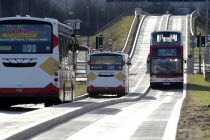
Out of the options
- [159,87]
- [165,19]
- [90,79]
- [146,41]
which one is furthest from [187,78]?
[165,19]

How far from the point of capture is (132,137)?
43.0ft

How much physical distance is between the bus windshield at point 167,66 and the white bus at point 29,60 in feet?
93.2

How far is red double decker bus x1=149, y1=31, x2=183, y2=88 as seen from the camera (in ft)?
166

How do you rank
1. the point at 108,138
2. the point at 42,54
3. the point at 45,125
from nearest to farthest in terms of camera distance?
the point at 108,138, the point at 45,125, the point at 42,54

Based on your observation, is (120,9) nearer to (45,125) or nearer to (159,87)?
(159,87)

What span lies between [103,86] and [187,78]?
22602 millimetres

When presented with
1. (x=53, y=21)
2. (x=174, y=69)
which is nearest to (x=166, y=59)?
(x=174, y=69)

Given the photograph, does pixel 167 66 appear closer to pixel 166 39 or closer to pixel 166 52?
pixel 166 52

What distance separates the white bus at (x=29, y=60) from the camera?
76.4ft

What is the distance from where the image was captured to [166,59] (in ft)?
168

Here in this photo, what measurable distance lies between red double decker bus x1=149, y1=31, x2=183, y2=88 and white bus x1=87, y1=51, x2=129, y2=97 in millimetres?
10152

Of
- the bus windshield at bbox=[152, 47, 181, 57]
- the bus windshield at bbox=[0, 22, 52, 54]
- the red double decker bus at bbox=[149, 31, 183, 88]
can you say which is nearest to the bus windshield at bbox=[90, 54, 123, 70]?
the red double decker bus at bbox=[149, 31, 183, 88]

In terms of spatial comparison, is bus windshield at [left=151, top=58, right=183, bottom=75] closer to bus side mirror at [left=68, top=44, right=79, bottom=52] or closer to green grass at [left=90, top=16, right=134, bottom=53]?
bus side mirror at [left=68, top=44, right=79, bottom=52]

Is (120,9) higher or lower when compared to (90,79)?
higher
